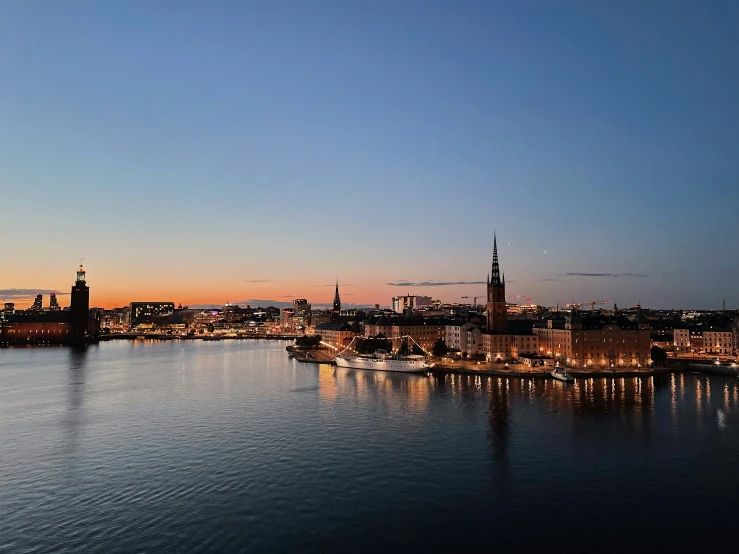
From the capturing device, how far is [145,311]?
171 metres

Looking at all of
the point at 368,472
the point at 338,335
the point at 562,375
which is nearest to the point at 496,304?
the point at 562,375

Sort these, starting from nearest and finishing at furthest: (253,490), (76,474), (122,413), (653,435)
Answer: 1. (253,490)
2. (76,474)
3. (653,435)
4. (122,413)

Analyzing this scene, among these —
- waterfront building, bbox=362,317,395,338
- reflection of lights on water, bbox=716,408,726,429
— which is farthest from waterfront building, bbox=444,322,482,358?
reflection of lights on water, bbox=716,408,726,429

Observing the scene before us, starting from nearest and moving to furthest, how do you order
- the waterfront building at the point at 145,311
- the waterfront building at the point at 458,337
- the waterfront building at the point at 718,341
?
the waterfront building at the point at 718,341 < the waterfront building at the point at 458,337 < the waterfront building at the point at 145,311

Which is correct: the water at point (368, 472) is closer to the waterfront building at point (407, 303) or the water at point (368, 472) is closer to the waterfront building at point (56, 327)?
the waterfront building at point (56, 327)

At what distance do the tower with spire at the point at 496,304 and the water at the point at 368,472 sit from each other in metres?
22.4

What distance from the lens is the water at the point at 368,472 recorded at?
1119 cm

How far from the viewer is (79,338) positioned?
8912cm

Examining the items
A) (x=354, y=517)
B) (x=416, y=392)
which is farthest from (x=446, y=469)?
(x=416, y=392)

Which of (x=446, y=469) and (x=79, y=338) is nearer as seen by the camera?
(x=446, y=469)

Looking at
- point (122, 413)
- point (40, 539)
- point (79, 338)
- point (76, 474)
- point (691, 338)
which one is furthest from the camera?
point (79, 338)

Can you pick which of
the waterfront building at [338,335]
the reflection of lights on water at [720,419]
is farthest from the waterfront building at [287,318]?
the reflection of lights on water at [720,419]

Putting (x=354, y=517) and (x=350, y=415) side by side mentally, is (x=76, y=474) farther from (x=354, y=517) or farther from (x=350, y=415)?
(x=350, y=415)

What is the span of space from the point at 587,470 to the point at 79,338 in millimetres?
94184
